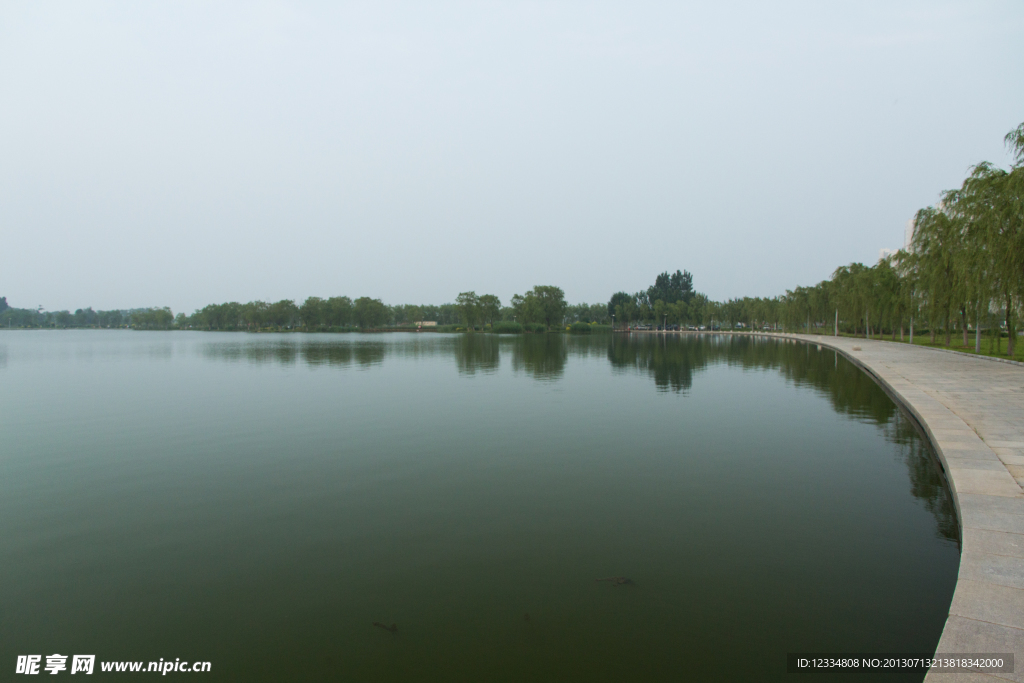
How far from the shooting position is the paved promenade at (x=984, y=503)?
3.43m

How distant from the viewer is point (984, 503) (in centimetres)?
555

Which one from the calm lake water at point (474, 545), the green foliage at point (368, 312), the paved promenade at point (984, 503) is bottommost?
the calm lake water at point (474, 545)

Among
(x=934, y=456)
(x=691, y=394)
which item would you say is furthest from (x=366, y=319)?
(x=934, y=456)

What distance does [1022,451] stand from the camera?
7547 mm

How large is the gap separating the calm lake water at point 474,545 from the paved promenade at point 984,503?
480 mm

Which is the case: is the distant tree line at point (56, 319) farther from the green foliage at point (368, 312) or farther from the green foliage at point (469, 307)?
the green foliage at point (469, 307)

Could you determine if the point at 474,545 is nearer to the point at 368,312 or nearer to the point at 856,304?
the point at 856,304

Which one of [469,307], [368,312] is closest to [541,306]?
[469,307]

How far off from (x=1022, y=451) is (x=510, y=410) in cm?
940

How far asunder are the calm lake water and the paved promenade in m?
0.48

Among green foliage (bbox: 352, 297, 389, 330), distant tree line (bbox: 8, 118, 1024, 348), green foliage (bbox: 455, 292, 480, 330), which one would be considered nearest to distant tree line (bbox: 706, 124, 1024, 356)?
distant tree line (bbox: 8, 118, 1024, 348)

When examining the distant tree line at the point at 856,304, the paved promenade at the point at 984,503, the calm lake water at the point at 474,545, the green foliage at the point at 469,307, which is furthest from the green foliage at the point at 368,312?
the paved promenade at the point at 984,503

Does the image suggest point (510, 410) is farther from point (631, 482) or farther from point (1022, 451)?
point (1022, 451)

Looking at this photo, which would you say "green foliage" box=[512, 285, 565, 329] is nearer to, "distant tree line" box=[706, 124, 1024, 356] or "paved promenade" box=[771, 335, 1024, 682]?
"distant tree line" box=[706, 124, 1024, 356]
